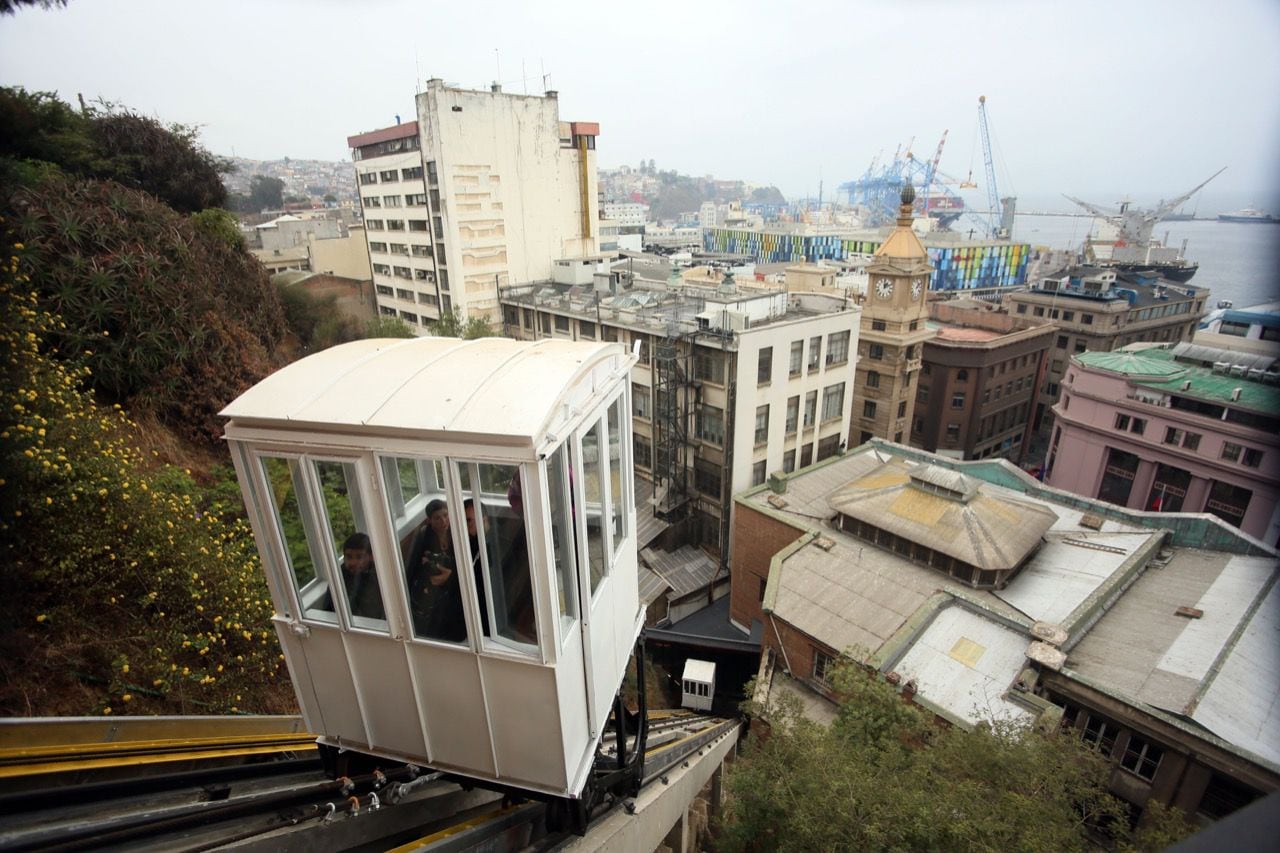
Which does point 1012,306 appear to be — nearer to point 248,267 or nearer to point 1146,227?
point 248,267

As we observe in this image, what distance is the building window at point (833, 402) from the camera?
25875mm

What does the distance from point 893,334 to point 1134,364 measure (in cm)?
983

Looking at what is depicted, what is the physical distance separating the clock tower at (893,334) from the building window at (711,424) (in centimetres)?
1202

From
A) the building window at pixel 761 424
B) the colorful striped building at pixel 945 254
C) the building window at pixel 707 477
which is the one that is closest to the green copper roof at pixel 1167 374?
the building window at pixel 761 424

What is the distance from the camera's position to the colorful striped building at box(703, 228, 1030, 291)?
88.9m

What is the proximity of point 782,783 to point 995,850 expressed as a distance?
238cm

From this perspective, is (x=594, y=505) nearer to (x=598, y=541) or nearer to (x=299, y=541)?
(x=598, y=541)

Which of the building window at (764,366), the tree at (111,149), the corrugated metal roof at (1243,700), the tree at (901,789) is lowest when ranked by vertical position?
the corrugated metal roof at (1243,700)

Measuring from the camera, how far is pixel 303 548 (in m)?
4.62

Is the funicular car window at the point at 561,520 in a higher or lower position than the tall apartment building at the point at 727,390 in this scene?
higher

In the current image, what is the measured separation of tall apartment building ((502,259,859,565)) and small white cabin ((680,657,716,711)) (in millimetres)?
6375

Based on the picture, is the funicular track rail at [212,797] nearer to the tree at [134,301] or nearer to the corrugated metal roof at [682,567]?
the tree at [134,301]

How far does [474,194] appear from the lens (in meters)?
34.9

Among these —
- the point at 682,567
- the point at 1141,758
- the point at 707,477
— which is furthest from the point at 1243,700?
the point at 682,567
